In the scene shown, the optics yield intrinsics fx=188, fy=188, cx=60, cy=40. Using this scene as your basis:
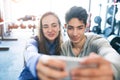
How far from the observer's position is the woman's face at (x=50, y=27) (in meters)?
1.31

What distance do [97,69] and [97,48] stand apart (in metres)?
0.69

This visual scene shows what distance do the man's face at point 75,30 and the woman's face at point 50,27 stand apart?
5.9 inches

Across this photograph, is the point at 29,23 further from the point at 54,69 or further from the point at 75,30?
the point at 54,69

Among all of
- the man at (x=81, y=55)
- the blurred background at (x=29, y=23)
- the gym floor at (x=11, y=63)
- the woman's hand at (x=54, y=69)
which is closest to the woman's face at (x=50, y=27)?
the man at (x=81, y=55)

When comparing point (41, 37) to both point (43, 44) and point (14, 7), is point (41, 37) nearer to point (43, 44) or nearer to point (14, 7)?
point (43, 44)

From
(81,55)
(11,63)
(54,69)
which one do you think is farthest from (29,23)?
(54,69)

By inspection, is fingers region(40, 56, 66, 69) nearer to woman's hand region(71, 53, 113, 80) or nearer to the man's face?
woman's hand region(71, 53, 113, 80)

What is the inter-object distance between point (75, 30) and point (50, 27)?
0.20 m

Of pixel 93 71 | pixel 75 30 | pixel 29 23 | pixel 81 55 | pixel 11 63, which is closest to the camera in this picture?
pixel 93 71

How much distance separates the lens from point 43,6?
332 inches

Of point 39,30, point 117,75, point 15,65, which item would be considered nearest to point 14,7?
point 15,65

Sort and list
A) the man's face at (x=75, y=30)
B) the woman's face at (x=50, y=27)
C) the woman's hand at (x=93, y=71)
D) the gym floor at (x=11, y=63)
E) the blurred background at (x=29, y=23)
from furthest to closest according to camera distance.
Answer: the blurred background at (x=29, y=23)
the gym floor at (x=11, y=63)
the woman's face at (x=50, y=27)
the man's face at (x=75, y=30)
the woman's hand at (x=93, y=71)

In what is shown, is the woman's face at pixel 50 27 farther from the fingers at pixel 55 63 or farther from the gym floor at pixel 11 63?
the gym floor at pixel 11 63

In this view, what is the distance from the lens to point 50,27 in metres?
1.32
